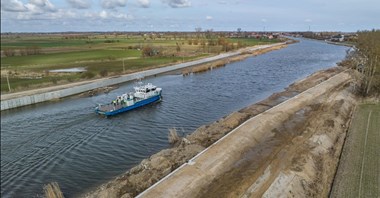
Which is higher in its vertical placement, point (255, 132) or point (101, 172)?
point (255, 132)

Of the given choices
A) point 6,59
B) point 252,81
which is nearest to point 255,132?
point 252,81

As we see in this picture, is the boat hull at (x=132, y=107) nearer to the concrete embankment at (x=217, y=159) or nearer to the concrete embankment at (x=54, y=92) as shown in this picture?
the concrete embankment at (x=54, y=92)

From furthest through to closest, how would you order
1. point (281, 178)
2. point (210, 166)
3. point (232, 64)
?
point (232, 64) < point (210, 166) < point (281, 178)

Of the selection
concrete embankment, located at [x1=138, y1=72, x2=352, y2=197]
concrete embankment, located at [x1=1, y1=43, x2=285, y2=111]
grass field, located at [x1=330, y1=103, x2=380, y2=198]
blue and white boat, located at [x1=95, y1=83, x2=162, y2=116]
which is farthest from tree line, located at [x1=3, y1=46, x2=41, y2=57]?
grass field, located at [x1=330, y1=103, x2=380, y2=198]

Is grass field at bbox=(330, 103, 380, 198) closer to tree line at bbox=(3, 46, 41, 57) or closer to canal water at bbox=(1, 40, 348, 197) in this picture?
canal water at bbox=(1, 40, 348, 197)

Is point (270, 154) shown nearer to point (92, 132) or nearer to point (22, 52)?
point (92, 132)

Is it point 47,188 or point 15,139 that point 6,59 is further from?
point 47,188

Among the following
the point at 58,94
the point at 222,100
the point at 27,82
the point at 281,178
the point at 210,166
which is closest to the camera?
the point at 281,178
